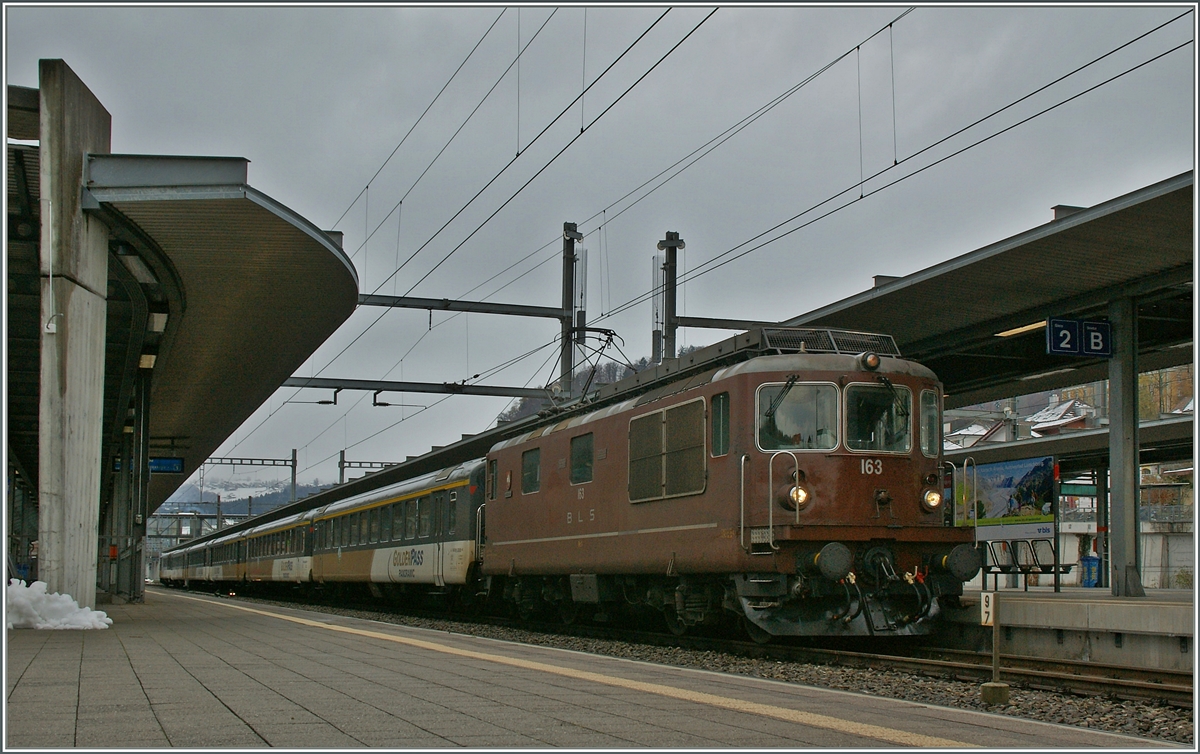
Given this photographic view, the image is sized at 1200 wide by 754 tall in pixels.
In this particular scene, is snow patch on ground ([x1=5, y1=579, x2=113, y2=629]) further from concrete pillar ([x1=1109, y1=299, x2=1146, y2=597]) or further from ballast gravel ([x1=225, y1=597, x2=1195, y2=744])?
concrete pillar ([x1=1109, y1=299, x2=1146, y2=597])

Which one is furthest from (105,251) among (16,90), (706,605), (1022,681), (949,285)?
(1022,681)

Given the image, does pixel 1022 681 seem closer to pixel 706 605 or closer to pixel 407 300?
pixel 706 605

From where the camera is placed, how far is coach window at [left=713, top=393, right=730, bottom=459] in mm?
12297

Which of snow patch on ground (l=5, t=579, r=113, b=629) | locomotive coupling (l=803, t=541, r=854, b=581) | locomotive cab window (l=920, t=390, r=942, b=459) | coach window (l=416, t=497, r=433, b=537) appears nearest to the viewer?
locomotive coupling (l=803, t=541, r=854, b=581)

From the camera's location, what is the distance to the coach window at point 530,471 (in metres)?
17.2

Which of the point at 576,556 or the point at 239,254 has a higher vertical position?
the point at 239,254

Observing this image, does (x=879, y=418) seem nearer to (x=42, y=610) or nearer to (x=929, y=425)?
(x=929, y=425)

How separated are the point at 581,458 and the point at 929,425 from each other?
490cm

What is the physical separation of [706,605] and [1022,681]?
13.5 ft

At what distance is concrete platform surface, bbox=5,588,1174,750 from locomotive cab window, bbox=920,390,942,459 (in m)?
4.23

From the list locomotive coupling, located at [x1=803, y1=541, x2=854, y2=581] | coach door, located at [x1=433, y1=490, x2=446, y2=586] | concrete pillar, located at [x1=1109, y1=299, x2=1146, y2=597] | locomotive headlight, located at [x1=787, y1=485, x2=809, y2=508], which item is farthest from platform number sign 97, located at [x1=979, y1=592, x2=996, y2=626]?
coach door, located at [x1=433, y1=490, x2=446, y2=586]

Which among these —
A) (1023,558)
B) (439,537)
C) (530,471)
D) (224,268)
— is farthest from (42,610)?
(1023,558)

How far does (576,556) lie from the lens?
1561cm

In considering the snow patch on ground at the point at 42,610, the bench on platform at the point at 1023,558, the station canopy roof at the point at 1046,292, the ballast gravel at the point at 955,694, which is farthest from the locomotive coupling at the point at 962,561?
the snow patch on ground at the point at 42,610
